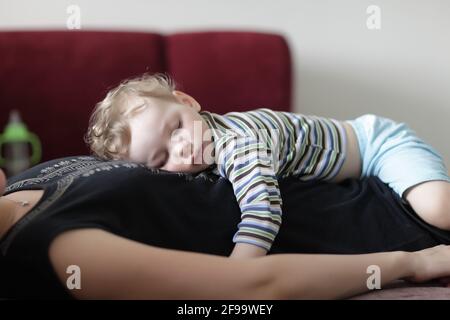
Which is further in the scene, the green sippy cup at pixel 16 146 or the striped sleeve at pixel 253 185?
the green sippy cup at pixel 16 146

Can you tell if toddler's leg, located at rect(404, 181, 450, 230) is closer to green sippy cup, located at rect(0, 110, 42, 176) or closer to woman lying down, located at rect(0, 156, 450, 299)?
woman lying down, located at rect(0, 156, 450, 299)

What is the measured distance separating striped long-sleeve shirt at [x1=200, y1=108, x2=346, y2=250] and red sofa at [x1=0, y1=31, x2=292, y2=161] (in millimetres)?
295

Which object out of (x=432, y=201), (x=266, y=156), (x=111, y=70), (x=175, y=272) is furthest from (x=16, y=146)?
(x=432, y=201)

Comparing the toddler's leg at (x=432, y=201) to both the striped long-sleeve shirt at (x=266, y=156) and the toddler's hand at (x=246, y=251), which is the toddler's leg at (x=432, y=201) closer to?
the striped long-sleeve shirt at (x=266, y=156)

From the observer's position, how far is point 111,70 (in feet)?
4.33

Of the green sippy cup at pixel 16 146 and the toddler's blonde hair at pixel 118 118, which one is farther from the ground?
the toddler's blonde hair at pixel 118 118

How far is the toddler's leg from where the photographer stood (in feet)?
2.80

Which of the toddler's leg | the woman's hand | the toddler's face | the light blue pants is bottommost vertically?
the woman's hand

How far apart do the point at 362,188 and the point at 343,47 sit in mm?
778

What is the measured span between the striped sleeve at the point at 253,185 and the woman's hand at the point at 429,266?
213 mm

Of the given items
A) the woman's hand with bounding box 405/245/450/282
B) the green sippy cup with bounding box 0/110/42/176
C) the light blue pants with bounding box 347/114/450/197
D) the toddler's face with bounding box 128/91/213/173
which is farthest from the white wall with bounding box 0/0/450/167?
the woman's hand with bounding box 405/245/450/282

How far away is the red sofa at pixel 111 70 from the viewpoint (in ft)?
4.24

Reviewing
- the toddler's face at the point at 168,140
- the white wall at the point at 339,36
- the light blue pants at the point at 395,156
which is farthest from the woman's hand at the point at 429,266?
the white wall at the point at 339,36

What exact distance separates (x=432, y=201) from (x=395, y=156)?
0.17m
